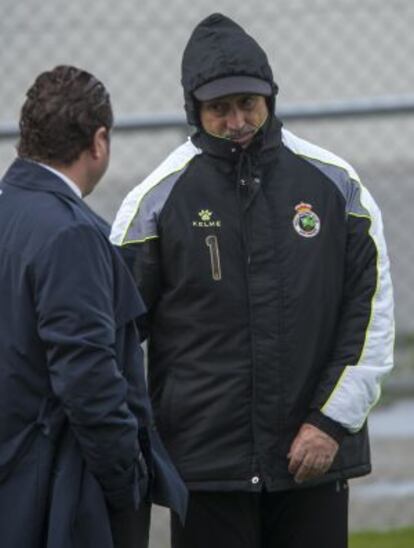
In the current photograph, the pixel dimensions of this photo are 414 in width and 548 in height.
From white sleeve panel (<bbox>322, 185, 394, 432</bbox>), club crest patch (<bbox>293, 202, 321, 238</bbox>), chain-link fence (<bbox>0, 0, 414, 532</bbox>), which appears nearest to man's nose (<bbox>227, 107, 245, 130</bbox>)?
club crest patch (<bbox>293, 202, 321, 238</bbox>)

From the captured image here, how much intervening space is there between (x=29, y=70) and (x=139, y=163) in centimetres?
65

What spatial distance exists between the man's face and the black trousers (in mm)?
926

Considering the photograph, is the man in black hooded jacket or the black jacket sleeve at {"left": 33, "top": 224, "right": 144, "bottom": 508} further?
the man in black hooded jacket

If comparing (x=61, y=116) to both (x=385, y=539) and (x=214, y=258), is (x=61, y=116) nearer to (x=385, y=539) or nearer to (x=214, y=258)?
(x=214, y=258)

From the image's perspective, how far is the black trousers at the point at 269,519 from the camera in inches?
170

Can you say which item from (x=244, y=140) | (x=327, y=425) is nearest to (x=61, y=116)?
(x=244, y=140)

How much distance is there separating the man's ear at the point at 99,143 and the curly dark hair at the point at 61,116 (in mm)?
12

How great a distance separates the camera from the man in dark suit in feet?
12.2

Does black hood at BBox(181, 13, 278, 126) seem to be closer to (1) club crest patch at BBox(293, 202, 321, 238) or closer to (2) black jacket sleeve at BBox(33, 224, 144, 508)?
(1) club crest patch at BBox(293, 202, 321, 238)

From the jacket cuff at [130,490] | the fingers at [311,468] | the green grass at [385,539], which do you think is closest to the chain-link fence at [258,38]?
the green grass at [385,539]

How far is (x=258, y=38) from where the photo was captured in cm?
761

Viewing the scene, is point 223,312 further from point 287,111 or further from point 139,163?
point 139,163

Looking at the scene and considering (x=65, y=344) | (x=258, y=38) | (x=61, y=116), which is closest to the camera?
(x=65, y=344)

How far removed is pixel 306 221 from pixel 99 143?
24.4 inches
